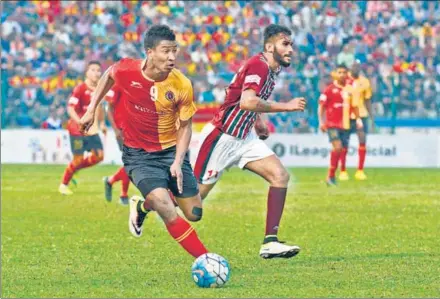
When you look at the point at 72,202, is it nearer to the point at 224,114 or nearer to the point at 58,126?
the point at 224,114

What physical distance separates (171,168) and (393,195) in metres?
11.3

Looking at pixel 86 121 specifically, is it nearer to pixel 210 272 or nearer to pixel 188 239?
pixel 188 239

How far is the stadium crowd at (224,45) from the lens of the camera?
32.4 m

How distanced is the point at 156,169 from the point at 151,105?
0.55 metres

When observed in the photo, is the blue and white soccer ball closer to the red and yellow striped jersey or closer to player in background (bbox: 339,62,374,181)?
player in background (bbox: 339,62,374,181)

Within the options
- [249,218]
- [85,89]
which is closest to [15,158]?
[85,89]

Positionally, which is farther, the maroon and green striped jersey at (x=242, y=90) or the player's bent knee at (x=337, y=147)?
the player's bent knee at (x=337, y=147)

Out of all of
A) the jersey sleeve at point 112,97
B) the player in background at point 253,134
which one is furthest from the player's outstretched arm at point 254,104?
the jersey sleeve at point 112,97

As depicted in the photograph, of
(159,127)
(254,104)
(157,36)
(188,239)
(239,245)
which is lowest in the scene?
(239,245)

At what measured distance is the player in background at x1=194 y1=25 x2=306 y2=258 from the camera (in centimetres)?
1086

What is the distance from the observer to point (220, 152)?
1165cm

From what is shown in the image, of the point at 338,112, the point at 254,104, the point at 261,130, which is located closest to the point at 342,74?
the point at 338,112

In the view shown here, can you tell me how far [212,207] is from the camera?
59.4 feet

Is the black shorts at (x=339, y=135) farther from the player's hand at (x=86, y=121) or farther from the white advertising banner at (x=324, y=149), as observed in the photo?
the player's hand at (x=86, y=121)
